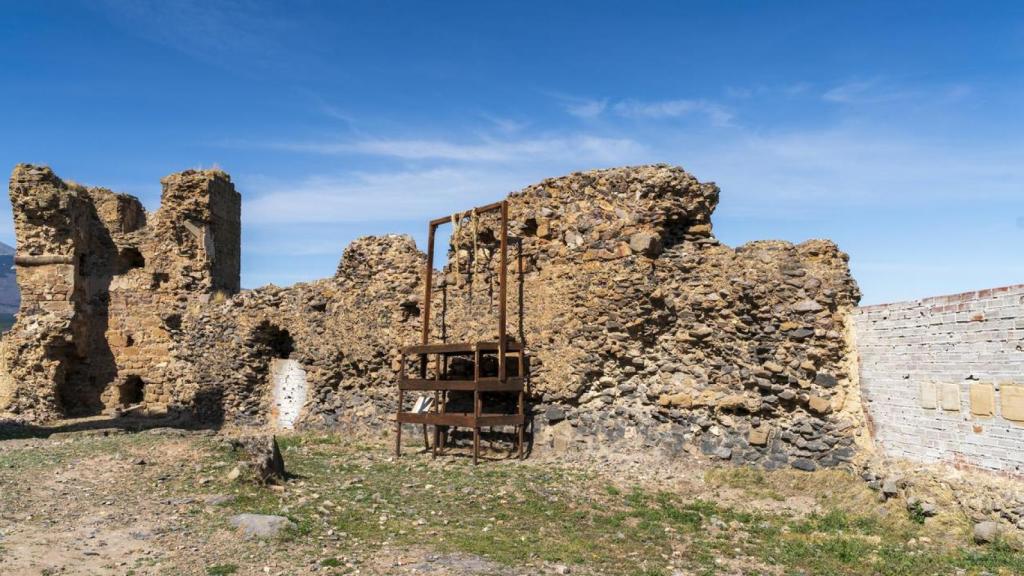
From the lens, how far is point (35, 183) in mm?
20266

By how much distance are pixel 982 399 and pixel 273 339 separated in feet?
45.7

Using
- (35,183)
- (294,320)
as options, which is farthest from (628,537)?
(35,183)

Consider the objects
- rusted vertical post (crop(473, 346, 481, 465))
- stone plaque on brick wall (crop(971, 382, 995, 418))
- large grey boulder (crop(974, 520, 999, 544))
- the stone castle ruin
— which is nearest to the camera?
large grey boulder (crop(974, 520, 999, 544))

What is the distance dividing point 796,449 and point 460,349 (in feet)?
17.7

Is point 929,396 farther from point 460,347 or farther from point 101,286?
point 101,286

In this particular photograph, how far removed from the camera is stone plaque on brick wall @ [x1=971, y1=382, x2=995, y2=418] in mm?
8102

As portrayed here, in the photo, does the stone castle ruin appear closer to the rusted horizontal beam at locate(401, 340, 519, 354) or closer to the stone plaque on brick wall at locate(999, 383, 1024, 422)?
the rusted horizontal beam at locate(401, 340, 519, 354)

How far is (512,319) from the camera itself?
13.3 metres

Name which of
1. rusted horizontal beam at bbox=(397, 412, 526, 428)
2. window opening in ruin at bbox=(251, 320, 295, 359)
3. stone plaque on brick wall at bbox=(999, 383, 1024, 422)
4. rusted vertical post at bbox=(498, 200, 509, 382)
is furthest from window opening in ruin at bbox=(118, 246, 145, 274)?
stone plaque on brick wall at bbox=(999, 383, 1024, 422)

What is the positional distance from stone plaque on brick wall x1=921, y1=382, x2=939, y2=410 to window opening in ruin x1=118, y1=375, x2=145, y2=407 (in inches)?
764

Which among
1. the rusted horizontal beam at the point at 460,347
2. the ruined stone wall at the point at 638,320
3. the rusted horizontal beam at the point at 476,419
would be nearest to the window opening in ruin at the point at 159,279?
the ruined stone wall at the point at 638,320

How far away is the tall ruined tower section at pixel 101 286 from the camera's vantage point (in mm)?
20250

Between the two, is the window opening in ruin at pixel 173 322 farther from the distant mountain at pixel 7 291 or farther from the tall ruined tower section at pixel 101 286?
the distant mountain at pixel 7 291

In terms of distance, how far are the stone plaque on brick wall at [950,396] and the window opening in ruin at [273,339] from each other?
12.8 meters
